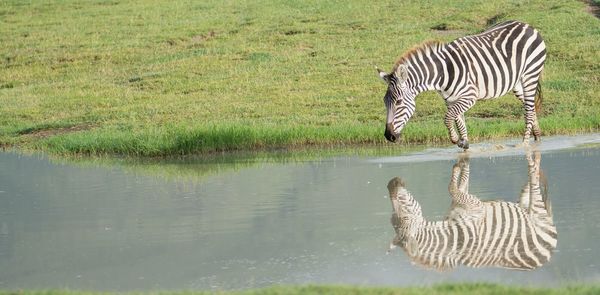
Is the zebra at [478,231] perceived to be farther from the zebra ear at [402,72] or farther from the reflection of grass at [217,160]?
the reflection of grass at [217,160]

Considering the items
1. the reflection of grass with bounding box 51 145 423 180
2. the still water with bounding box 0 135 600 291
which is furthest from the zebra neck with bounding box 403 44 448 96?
the reflection of grass with bounding box 51 145 423 180

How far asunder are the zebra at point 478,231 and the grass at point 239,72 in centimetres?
681

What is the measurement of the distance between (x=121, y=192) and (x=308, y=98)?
11953 mm

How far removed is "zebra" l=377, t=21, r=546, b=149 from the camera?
60.7 ft

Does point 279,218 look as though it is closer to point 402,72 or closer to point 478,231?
point 478,231

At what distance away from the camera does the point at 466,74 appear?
19547 millimetres

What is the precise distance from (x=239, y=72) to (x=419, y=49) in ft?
48.4

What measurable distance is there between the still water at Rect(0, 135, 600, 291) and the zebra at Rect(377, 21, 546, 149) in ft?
2.27

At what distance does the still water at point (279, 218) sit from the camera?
10.8 metres

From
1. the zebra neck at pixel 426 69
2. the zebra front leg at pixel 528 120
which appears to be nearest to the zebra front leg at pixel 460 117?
the zebra neck at pixel 426 69

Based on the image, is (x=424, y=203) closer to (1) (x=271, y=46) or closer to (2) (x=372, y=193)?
(2) (x=372, y=193)

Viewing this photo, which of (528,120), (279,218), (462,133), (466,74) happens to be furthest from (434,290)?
(528,120)

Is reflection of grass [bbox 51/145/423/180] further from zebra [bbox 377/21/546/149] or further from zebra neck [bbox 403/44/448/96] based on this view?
zebra neck [bbox 403/44/448/96]

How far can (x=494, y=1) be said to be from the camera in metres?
43.6
